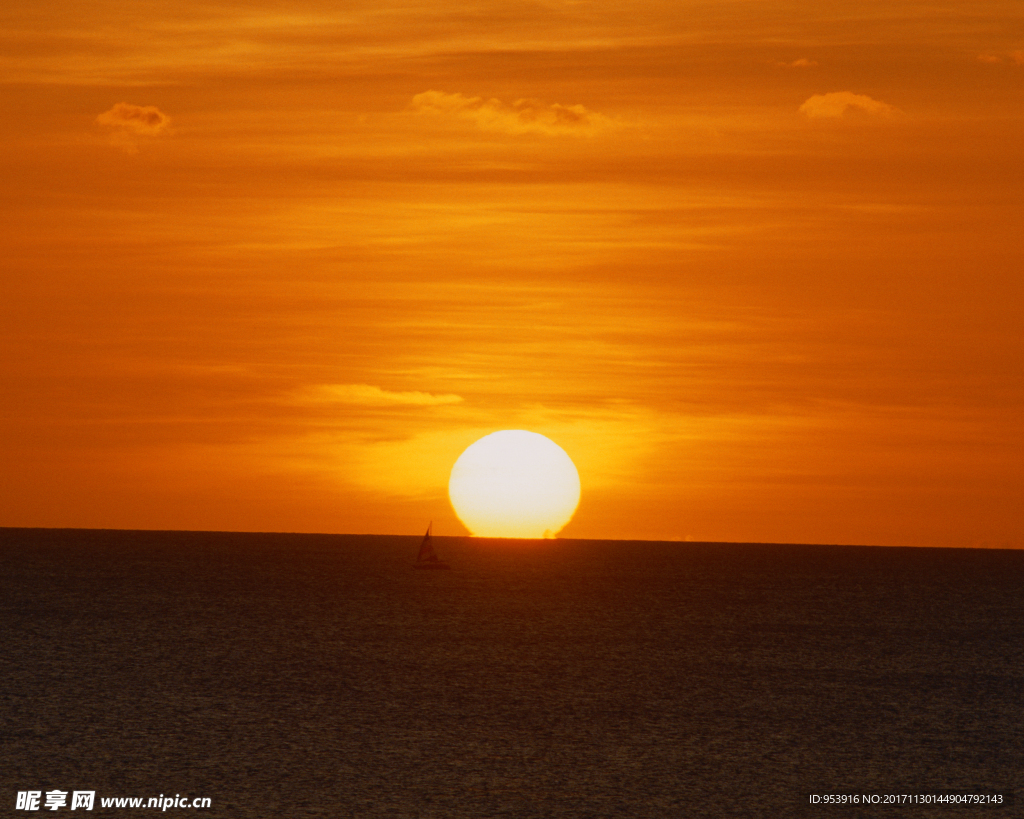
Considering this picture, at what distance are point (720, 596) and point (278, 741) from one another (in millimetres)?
100051

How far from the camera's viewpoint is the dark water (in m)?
30.8

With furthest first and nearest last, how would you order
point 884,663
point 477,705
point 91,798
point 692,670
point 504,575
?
point 504,575, point 884,663, point 692,670, point 477,705, point 91,798

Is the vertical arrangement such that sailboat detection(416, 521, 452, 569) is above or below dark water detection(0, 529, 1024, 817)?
above

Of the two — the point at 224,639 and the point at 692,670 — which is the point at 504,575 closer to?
the point at 224,639

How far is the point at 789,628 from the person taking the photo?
90.6 m

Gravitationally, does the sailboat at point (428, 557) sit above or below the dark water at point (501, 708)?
above

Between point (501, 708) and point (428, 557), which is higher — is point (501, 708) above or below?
below

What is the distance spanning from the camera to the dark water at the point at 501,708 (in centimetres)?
3081

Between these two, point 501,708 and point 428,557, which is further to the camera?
point 428,557

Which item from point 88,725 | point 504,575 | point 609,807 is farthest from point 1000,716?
point 504,575

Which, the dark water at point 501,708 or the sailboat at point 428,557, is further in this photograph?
the sailboat at point 428,557

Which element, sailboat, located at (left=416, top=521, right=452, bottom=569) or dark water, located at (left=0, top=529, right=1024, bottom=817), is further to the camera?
sailboat, located at (left=416, top=521, right=452, bottom=569)

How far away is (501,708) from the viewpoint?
44781 millimetres

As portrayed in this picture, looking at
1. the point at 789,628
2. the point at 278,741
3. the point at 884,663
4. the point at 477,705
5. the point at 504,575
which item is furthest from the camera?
the point at 504,575
